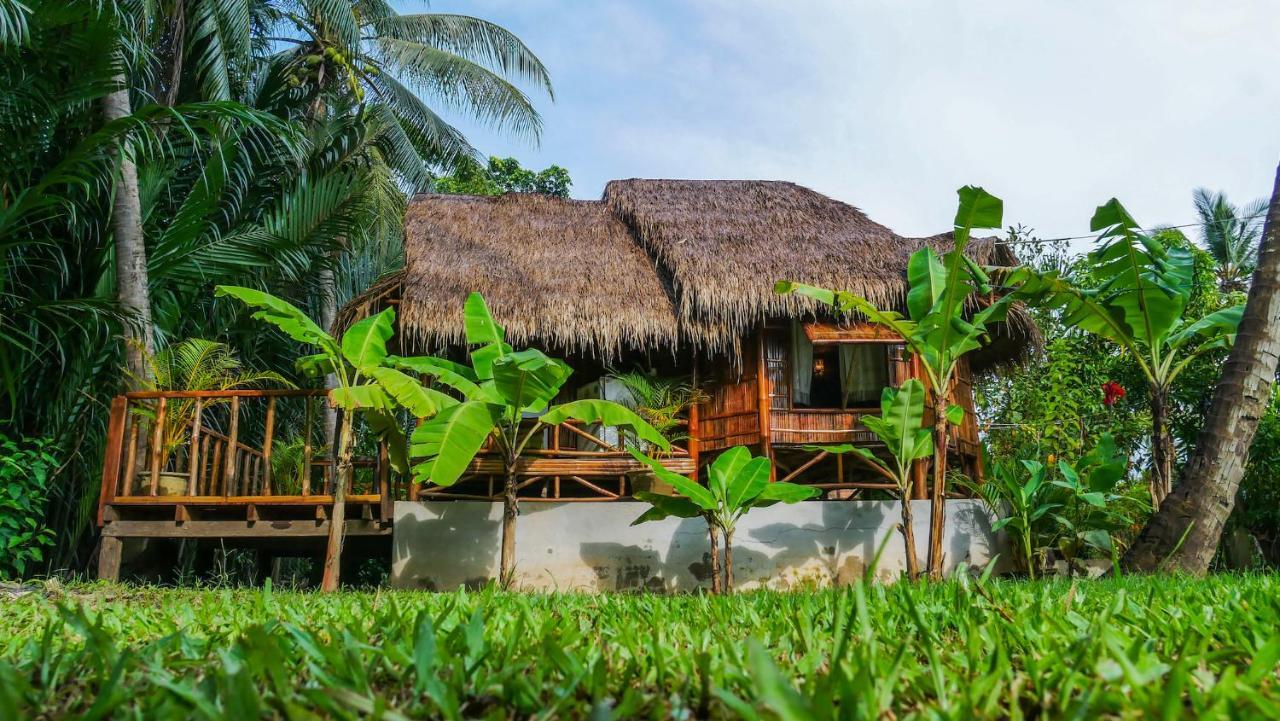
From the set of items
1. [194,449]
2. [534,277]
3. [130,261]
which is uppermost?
[534,277]

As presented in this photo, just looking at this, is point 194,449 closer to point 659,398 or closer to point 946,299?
point 659,398

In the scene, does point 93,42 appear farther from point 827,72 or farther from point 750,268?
point 827,72

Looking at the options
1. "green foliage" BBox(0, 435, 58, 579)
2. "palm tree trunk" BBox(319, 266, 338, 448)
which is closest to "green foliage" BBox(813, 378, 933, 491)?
"green foliage" BBox(0, 435, 58, 579)

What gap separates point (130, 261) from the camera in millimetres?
8750

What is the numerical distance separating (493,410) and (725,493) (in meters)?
2.12

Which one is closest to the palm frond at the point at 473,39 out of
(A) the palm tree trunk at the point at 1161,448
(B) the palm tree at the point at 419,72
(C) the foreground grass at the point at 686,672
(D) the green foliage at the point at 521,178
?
(B) the palm tree at the point at 419,72

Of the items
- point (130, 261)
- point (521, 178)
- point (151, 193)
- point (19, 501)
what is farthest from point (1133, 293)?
point (521, 178)

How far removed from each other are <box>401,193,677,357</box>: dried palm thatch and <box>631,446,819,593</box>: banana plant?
81.0 inches

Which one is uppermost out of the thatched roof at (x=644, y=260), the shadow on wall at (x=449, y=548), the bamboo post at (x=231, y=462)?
the thatched roof at (x=644, y=260)

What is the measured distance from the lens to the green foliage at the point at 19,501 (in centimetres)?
770

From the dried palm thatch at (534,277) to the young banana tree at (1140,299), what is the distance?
3.87 meters

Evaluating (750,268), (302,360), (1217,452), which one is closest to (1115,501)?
(1217,452)

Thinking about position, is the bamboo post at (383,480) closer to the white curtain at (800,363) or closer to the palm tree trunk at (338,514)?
the palm tree trunk at (338,514)

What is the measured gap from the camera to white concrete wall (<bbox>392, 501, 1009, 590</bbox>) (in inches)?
333
